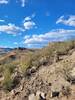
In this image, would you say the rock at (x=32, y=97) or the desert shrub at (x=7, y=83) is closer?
the rock at (x=32, y=97)

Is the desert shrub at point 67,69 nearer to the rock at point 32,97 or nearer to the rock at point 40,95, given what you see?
the rock at point 40,95

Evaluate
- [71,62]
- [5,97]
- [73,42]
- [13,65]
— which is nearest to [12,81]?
[5,97]

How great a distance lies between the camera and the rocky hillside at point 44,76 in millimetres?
13195

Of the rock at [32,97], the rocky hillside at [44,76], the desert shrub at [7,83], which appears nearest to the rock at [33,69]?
the rocky hillside at [44,76]

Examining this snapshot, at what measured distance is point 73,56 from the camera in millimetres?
15508

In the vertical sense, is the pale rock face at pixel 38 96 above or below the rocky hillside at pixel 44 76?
below

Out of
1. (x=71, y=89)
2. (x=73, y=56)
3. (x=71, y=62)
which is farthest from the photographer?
(x=73, y=56)

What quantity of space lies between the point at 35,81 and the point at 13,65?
9.72ft

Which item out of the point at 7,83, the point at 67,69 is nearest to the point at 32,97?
the point at 67,69

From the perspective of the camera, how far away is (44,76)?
48.7 feet

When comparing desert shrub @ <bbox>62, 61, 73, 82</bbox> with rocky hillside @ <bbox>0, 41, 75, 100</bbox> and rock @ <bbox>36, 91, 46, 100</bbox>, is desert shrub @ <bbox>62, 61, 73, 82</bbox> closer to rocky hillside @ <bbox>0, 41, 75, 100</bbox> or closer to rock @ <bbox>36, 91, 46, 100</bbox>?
rocky hillside @ <bbox>0, 41, 75, 100</bbox>

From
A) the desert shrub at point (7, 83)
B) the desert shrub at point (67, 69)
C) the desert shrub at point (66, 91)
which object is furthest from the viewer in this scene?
the desert shrub at point (7, 83)

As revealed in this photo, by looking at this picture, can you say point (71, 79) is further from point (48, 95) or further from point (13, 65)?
point (13, 65)

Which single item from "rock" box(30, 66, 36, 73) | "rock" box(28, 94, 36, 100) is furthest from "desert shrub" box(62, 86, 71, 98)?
"rock" box(30, 66, 36, 73)
